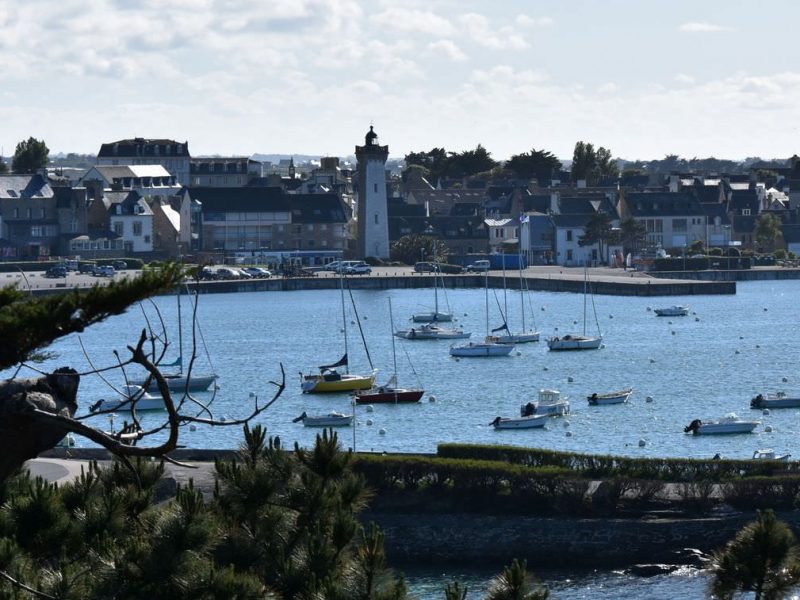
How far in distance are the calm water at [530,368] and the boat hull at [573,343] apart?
66cm

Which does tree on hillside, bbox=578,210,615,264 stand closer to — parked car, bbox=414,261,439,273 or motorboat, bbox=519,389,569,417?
parked car, bbox=414,261,439,273

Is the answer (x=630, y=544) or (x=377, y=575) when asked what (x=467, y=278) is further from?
(x=377, y=575)

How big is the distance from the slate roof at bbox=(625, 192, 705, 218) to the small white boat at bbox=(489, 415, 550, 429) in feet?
335

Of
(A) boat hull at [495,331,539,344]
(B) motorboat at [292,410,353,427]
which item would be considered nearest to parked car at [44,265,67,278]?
(A) boat hull at [495,331,539,344]

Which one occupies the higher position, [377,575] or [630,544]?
[377,575]

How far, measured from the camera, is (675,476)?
140 ft

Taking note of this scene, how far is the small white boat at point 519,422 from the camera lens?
62781 mm

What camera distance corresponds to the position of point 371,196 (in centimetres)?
14525

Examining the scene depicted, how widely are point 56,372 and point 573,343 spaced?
82.9 metres

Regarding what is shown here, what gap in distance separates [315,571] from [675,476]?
2509cm

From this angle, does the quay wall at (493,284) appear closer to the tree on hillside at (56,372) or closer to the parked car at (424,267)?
the parked car at (424,267)

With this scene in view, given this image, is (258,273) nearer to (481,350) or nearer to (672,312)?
(672,312)

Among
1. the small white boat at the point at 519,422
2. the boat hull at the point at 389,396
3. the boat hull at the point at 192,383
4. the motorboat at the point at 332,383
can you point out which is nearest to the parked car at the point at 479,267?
the boat hull at the point at 192,383

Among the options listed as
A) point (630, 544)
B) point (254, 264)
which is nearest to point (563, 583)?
point (630, 544)
